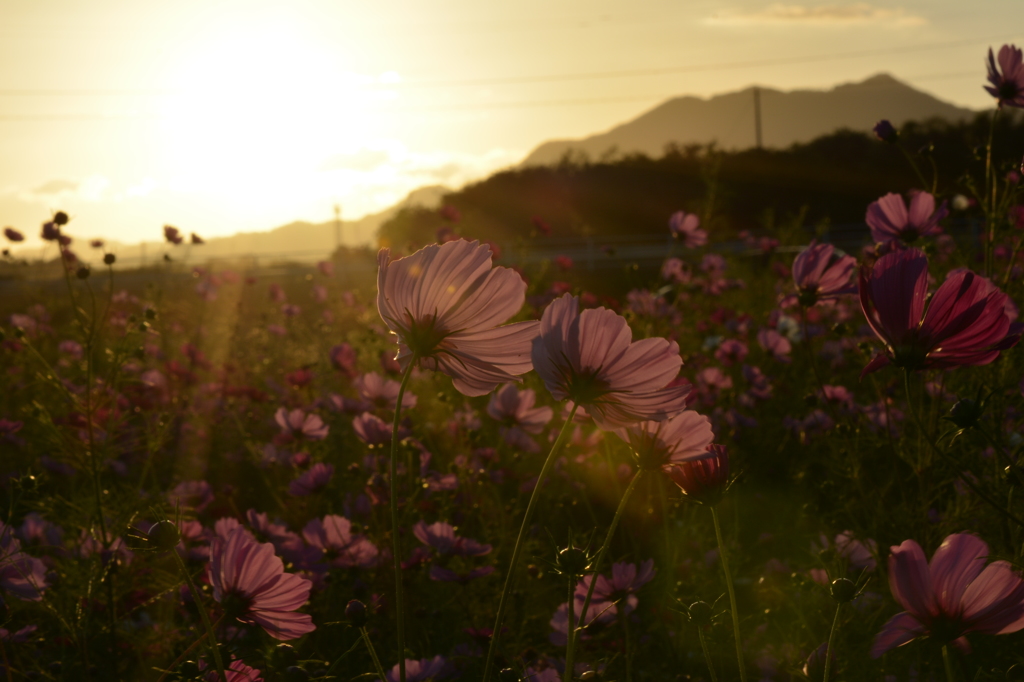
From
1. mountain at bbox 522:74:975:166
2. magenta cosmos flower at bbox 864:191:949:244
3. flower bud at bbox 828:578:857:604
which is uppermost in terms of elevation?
mountain at bbox 522:74:975:166

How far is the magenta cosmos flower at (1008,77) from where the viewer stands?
1.45 meters

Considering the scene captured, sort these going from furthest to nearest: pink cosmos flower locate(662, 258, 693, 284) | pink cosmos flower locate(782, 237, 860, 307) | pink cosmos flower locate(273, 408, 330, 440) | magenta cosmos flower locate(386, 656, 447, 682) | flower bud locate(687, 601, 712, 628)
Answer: pink cosmos flower locate(662, 258, 693, 284) → pink cosmos flower locate(273, 408, 330, 440) → pink cosmos flower locate(782, 237, 860, 307) → magenta cosmos flower locate(386, 656, 447, 682) → flower bud locate(687, 601, 712, 628)

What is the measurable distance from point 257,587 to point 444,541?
2.37ft

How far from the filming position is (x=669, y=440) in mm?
740

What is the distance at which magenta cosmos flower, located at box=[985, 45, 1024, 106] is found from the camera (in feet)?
4.75

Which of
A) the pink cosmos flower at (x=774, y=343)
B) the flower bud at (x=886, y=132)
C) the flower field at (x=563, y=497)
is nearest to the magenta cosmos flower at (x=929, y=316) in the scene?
the flower field at (x=563, y=497)

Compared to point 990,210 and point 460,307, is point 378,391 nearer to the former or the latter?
point 460,307

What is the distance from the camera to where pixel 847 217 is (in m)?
17.0

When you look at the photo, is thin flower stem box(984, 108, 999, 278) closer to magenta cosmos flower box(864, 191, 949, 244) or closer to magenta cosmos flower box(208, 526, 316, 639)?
A: magenta cosmos flower box(864, 191, 949, 244)

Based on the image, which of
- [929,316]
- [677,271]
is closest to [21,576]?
[929,316]

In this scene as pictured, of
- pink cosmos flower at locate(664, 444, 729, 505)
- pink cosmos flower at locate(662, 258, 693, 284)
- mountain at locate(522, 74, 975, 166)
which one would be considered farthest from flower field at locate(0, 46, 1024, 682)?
mountain at locate(522, 74, 975, 166)

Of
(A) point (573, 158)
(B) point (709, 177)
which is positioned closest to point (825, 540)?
(B) point (709, 177)

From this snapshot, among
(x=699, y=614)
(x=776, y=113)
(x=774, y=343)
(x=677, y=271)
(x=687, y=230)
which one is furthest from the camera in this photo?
(x=776, y=113)

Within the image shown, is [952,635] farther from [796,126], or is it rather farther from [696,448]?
[796,126]
